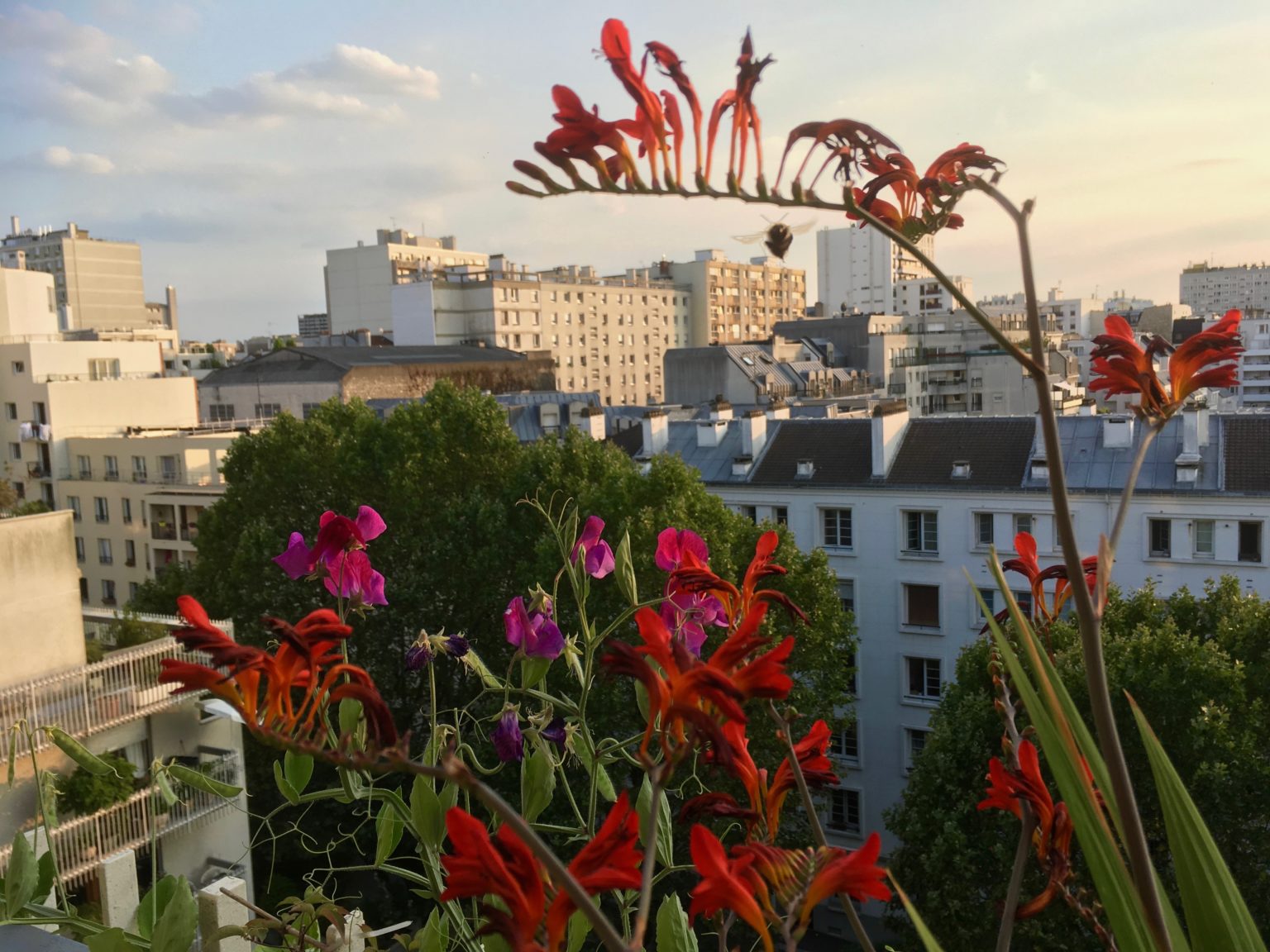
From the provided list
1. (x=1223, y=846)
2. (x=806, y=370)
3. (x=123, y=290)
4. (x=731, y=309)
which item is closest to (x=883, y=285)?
(x=731, y=309)

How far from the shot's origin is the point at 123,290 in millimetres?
101750

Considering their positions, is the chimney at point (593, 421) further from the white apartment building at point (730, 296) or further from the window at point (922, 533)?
the white apartment building at point (730, 296)

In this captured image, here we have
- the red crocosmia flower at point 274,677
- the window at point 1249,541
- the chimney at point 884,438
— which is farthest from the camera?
the chimney at point 884,438

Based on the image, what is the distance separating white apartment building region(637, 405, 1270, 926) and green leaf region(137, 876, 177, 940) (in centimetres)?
2237

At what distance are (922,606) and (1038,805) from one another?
24696mm

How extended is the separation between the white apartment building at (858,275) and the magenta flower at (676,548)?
112 m

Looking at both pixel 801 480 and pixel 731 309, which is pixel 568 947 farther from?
pixel 731 309

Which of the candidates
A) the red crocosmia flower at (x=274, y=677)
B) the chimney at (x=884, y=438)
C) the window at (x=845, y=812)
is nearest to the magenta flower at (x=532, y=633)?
the red crocosmia flower at (x=274, y=677)

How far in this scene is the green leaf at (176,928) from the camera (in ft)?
8.25

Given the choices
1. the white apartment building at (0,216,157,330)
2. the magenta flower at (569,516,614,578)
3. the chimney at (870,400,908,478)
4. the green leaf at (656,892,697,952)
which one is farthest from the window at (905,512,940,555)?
the white apartment building at (0,216,157,330)

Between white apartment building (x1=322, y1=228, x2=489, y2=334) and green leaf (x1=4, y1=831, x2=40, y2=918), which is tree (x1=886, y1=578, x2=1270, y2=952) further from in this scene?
white apartment building (x1=322, y1=228, x2=489, y2=334)

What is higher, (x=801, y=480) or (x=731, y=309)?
(x=731, y=309)

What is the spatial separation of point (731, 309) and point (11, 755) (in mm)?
96967

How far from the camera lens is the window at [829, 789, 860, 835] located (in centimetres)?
2711
